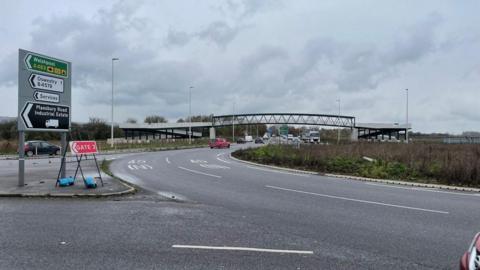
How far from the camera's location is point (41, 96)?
14062mm

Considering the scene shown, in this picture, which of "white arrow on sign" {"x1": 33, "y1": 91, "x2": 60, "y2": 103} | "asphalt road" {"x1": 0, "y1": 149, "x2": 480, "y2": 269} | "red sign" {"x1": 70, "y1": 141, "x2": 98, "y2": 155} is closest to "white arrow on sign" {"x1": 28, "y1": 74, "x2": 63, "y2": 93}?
"white arrow on sign" {"x1": 33, "y1": 91, "x2": 60, "y2": 103}

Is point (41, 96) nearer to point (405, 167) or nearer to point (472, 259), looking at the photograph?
point (472, 259)

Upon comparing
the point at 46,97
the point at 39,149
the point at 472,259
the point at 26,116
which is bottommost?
the point at 39,149

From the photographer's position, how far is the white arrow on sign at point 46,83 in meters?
13.8

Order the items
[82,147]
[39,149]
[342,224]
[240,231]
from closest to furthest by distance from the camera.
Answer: [240,231], [342,224], [82,147], [39,149]

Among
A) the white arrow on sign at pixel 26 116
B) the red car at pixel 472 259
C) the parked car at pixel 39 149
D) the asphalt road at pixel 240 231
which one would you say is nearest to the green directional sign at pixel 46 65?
the white arrow on sign at pixel 26 116

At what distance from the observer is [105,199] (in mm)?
11719

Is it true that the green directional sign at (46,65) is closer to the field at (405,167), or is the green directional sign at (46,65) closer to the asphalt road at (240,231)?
the asphalt road at (240,231)

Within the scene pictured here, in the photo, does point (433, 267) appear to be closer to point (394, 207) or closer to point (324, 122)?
point (394, 207)

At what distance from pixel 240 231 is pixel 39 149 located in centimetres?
3813

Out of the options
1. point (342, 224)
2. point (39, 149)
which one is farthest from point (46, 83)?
point (39, 149)

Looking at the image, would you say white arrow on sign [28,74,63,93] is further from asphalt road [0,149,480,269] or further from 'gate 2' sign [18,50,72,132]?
asphalt road [0,149,480,269]

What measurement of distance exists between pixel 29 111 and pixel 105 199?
Answer: 15.5 feet

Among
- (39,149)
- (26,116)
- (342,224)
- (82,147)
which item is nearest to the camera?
(342,224)
